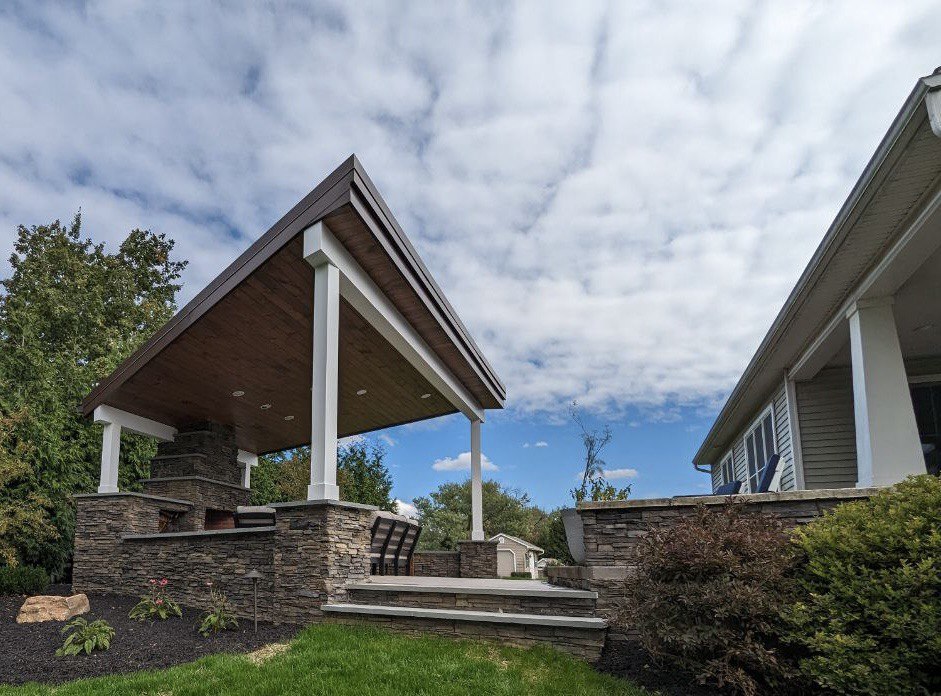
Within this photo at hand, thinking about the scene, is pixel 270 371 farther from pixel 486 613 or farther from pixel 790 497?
pixel 790 497

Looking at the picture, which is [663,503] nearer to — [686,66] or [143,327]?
[686,66]

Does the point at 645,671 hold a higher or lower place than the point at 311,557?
lower

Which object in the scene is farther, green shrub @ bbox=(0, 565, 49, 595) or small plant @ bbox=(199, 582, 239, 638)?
green shrub @ bbox=(0, 565, 49, 595)

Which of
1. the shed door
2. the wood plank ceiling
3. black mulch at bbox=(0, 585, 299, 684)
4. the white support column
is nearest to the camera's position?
black mulch at bbox=(0, 585, 299, 684)

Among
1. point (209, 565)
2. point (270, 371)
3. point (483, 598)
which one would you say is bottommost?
point (483, 598)

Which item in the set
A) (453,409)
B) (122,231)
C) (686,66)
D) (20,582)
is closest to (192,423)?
(20,582)

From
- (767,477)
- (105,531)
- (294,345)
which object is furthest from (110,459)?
(767,477)

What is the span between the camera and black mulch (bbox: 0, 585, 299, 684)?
4.60 metres

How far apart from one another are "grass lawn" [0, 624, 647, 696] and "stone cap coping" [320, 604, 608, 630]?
198 mm

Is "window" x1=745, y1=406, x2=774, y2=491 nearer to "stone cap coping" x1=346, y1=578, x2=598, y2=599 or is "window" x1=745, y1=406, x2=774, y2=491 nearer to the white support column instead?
"stone cap coping" x1=346, y1=578, x2=598, y2=599

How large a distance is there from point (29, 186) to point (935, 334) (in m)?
A: 19.0

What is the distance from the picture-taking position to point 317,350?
638 cm

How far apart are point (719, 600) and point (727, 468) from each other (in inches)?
513

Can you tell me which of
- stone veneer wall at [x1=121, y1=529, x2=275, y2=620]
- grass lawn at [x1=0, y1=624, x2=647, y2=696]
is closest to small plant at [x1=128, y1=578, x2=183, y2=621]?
stone veneer wall at [x1=121, y1=529, x2=275, y2=620]
